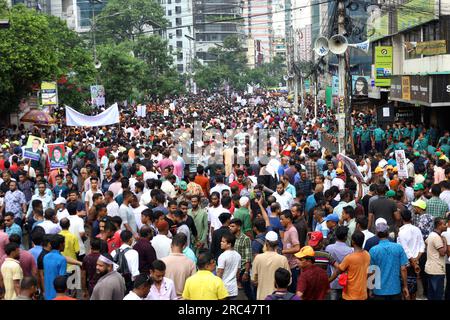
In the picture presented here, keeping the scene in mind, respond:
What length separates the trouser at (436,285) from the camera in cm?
962

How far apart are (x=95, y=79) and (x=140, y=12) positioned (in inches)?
1956

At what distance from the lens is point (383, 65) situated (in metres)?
32.5

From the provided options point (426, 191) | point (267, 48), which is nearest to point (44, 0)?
point (426, 191)

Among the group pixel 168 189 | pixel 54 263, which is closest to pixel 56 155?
pixel 168 189

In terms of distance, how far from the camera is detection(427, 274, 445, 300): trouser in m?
9.62

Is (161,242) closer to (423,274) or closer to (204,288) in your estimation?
(204,288)

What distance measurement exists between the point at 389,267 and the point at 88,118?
15089 mm

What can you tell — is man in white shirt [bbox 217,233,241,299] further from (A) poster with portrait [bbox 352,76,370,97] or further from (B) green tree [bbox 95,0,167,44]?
(B) green tree [bbox 95,0,167,44]

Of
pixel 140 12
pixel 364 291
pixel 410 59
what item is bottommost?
pixel 364 291

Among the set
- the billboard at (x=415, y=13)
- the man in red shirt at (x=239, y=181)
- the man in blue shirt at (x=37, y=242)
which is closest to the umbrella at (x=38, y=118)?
the billboard at (x=415, y=13)

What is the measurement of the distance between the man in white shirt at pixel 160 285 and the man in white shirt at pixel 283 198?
16.2 feet

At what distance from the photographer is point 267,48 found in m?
187

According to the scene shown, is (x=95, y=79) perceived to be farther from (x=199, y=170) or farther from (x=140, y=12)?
(x=140, y=12)

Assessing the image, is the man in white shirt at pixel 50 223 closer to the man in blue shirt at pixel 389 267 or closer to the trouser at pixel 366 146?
the man in blue shirt at pixel 389 267
